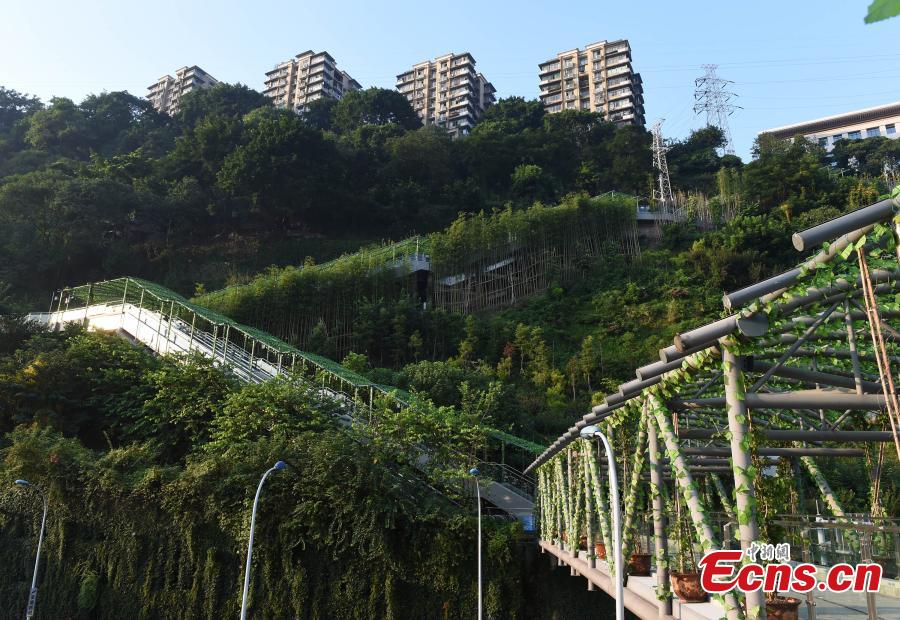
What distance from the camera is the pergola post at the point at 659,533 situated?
7024 mm

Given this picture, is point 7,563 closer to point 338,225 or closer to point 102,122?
point 338,225

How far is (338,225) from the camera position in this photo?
4494cm

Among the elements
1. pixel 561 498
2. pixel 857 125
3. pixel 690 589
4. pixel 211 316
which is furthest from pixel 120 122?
pixel 857 125

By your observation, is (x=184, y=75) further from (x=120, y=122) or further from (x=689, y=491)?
(x=689, y=491)

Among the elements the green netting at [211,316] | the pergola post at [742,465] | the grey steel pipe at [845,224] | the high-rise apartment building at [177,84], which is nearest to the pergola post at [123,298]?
the green netting at [211,316]

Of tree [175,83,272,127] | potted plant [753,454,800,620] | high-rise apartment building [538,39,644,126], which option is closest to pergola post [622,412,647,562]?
potted plant [753,454,800,620]

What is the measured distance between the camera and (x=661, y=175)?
151 ft

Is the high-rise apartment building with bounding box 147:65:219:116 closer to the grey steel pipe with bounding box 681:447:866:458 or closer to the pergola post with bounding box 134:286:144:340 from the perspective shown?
the pergola post with bounding box 134:286:144:340

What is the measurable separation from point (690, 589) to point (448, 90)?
8435 centimetres

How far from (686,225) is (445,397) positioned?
952 inches

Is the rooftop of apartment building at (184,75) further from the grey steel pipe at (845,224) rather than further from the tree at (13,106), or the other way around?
the grey steel pipe at (845,224)

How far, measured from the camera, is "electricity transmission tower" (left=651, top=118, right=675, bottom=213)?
4263 centimetres

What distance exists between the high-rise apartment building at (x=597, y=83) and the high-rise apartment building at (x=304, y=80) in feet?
90.6

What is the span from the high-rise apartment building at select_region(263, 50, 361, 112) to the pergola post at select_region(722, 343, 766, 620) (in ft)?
281
